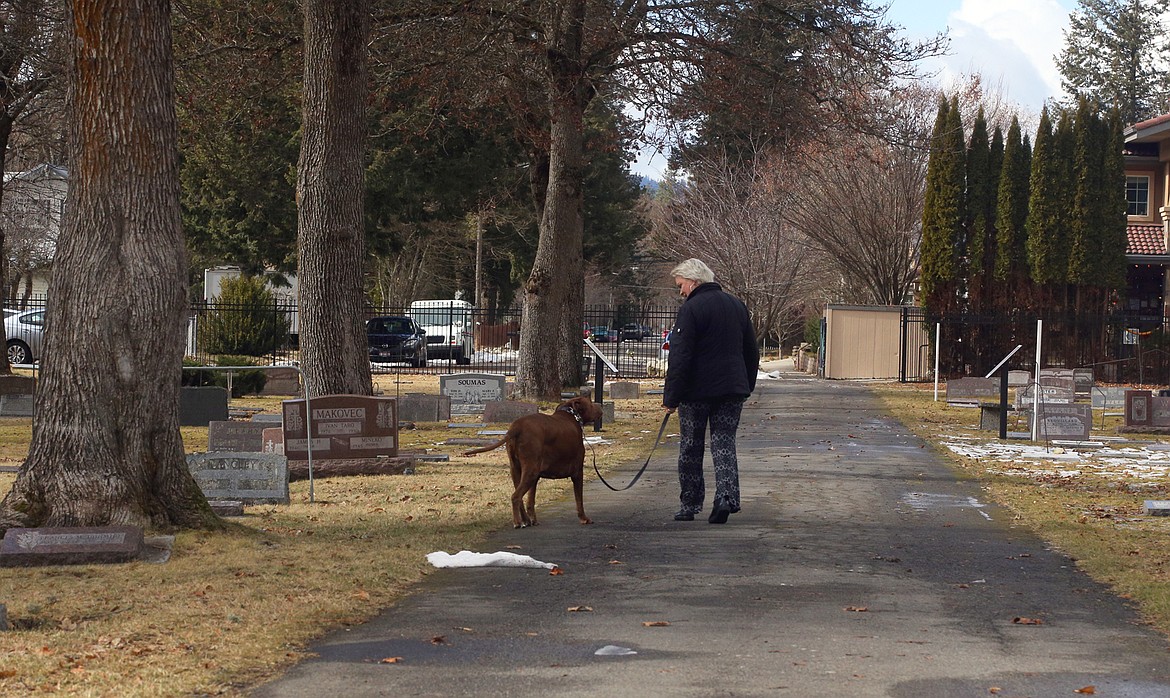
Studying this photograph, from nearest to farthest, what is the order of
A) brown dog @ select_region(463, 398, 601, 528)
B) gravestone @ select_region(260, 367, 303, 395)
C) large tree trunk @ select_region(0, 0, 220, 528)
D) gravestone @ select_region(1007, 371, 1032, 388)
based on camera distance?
large tree trunk @ select_region(0, 0, 220, 528) < brown dog @ select_region(463, 398, 601, 528) < gravestone @ select_region(260, 367, 303, 395) < gravestone @ select_region(1007, 371, 1032, 388)

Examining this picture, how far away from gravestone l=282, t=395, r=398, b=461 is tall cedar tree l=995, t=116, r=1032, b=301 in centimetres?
2849

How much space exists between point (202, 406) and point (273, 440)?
471 centimetres

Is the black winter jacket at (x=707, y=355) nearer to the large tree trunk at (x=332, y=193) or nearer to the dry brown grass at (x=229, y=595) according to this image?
the dry brown grass at (x=229, y=595)

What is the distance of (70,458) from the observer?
28.4ft

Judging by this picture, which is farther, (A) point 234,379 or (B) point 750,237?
(B) point 750,237

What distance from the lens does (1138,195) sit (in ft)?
144

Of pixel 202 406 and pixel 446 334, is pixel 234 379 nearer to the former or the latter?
pixel 202 406

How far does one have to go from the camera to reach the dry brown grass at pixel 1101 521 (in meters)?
8.21

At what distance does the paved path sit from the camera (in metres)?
5.59

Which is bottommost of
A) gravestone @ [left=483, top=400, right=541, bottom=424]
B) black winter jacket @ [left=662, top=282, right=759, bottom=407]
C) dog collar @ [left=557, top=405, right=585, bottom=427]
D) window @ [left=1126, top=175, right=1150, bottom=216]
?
gravestone @ [left=483, top=400, right=541, bottom=424]

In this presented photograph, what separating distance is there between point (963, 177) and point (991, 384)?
12302 millimetres

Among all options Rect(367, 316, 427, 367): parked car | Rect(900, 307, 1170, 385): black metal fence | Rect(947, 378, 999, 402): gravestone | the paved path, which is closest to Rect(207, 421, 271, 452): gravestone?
the paved path

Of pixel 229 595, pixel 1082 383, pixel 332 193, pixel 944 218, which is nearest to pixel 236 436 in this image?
pixel 332 193

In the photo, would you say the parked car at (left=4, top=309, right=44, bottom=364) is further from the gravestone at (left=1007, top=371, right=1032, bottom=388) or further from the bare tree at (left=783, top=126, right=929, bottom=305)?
the gravestone at (left=1007, top=371, right=1032, bottom=388)
